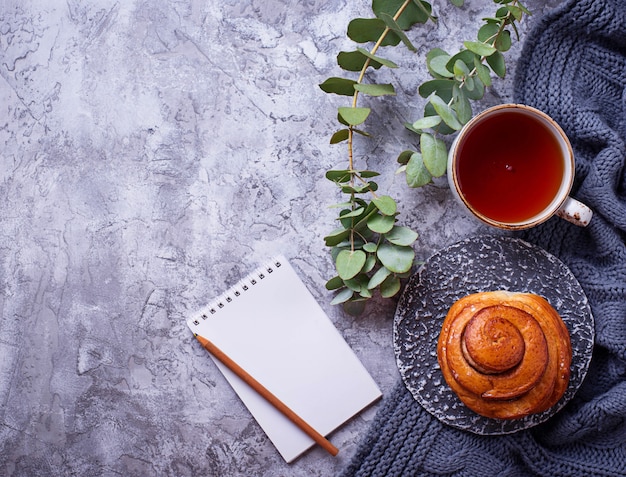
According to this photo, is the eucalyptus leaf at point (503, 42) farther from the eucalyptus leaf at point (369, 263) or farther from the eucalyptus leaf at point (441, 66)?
the eucalyptus leaf at point (369, 263)

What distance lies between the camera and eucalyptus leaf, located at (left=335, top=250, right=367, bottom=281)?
853 mm

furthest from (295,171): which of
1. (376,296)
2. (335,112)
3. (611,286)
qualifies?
(611,286)

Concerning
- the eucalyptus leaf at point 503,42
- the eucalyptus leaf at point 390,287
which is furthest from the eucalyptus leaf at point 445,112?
the eucalyptus leaf at point 390,287

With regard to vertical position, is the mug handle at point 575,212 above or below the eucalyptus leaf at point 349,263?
above

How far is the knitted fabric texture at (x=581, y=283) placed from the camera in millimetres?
882

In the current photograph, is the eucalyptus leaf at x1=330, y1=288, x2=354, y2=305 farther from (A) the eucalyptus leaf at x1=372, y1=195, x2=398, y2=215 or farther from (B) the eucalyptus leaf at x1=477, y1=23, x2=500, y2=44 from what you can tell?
(B) the eucalyptus leaf at x1=477, y1=23, x2=500, y2=44

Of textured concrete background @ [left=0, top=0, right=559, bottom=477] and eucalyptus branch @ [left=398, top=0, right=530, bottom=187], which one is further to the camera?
textured concrete background @ [left=0, top=0, right=559, bottom=477]

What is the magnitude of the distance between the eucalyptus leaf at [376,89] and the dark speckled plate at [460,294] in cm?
24

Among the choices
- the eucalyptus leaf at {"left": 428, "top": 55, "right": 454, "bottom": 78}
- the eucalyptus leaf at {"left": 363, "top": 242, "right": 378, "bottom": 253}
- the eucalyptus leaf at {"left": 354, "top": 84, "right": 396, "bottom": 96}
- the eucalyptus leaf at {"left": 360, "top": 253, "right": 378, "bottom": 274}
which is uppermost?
the eucalyptus leaf at {"left": 428, "top": 55, "right": 454, "bottom": 78}

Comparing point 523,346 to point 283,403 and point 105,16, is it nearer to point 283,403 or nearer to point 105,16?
point 283,403

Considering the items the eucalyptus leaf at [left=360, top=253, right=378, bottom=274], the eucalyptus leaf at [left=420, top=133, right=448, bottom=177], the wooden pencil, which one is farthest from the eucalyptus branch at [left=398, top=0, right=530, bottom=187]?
the wooden pencil

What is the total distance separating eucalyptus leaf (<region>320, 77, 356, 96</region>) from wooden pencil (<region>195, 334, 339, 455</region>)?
0.39 metres

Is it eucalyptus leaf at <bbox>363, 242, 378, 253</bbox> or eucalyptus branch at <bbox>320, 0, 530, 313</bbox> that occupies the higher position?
eucalyptus branch at <bbox>320, 0, 530, 313</bbox>

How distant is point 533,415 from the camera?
884mm
